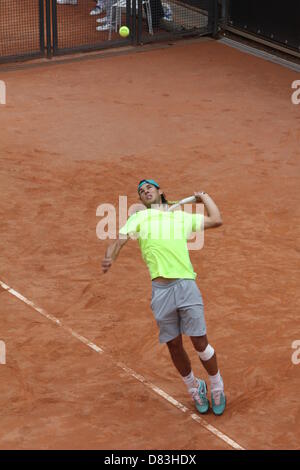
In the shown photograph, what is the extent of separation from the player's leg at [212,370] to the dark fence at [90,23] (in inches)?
454

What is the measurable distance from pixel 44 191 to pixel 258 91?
565cm

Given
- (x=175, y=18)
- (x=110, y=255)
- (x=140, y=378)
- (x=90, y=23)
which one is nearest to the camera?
(x=110, y=255)

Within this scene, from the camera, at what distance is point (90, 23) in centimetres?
1969

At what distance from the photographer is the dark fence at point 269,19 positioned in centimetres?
1833

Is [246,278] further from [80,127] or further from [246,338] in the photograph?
[80,127]

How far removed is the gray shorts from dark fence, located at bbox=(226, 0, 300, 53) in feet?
37.3

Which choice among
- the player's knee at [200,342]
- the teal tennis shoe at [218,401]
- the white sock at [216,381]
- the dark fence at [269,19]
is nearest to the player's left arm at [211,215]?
the player's knee at [200,342]

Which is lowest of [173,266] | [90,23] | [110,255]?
[90,23]

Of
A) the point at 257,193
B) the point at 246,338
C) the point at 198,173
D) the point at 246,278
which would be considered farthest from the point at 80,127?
the point at 246,338

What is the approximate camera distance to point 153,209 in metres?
8.29

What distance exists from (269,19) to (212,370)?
39.3 ft

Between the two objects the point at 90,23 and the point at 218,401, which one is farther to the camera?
the point at 90,23

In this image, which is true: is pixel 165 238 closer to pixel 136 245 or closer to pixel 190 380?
pixel 190 380

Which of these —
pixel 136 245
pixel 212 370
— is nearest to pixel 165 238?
pixel 212 370
